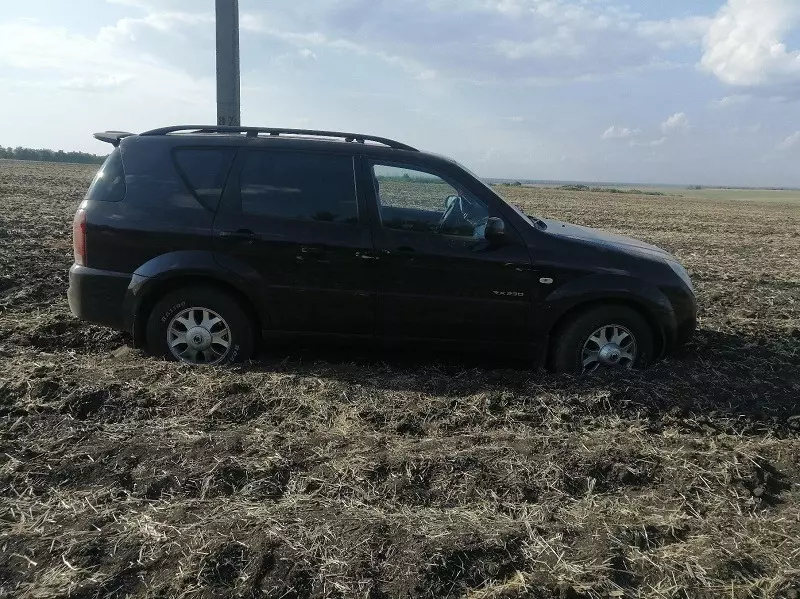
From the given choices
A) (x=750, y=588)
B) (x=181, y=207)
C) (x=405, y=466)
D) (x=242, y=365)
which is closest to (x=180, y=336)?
(x=242, y=365)

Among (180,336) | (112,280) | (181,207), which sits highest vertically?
(181,207)

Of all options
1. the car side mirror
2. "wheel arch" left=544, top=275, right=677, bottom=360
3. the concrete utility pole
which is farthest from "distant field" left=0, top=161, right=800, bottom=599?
the concrete utility pole

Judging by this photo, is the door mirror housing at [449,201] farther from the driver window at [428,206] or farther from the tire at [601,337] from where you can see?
the tire at [601,337]

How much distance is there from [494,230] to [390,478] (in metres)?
2.26

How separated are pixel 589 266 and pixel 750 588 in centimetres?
279

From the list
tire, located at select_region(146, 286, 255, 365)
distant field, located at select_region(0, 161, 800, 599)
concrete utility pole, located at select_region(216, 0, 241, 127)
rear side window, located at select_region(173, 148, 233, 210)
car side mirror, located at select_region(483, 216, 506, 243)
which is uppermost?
concrete utility pole, located at select_region(216, 0, 241, 127)

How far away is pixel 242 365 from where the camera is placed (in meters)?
4.78

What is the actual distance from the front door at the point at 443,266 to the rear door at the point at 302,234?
0.17m

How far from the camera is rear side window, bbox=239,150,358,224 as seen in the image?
A: 4809 mm

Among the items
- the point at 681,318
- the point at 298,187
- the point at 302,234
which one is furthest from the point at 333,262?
the point at 681,318

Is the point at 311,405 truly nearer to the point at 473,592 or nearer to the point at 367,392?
the point at 367,392

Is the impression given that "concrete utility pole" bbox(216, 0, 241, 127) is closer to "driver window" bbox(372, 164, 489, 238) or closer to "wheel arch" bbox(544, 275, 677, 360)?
"driver window" bbox(372, 164, 489, 238)

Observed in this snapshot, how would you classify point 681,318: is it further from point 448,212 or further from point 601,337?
point 448,212

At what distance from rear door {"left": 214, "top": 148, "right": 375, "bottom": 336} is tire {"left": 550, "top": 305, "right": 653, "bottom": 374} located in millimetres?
1585
